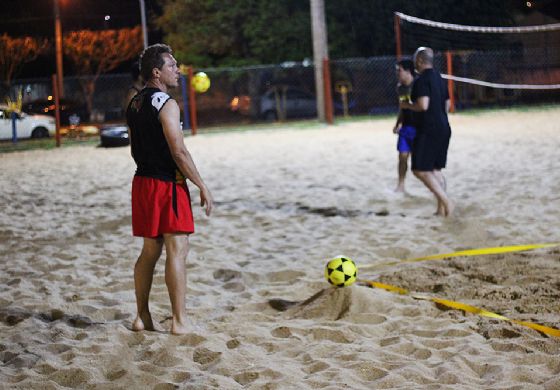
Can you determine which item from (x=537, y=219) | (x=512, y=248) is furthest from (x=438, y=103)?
(x=512, y=248)

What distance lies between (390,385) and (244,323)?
145 cm

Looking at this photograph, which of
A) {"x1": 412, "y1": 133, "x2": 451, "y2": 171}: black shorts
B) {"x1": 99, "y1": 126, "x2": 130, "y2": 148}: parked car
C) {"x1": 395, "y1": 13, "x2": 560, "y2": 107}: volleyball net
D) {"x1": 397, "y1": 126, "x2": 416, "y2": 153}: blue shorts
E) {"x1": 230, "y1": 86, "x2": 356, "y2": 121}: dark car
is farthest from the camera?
{"x1": 230, "y1": 86, "x2": 356, "y2": 121}: dark car

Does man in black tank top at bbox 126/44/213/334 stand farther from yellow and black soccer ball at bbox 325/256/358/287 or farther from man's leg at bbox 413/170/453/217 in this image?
man's leg at bbox 413/170/453/217

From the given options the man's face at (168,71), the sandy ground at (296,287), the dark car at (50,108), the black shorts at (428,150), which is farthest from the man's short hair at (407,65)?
the dark car at (50,108)

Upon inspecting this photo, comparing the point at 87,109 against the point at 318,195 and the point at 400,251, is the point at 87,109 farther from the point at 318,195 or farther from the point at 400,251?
the point at 400,251

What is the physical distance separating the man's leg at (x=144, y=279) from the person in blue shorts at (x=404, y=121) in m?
4.78

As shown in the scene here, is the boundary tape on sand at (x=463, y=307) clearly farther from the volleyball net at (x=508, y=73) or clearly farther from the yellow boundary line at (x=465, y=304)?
the volleyball net at (x=508, y=73)

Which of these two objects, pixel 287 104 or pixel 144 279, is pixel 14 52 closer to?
pixel 287 104

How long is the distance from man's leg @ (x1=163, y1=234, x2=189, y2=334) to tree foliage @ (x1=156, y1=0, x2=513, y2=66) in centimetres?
2912

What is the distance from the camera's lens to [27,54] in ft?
137

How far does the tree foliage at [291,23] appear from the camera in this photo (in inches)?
1308

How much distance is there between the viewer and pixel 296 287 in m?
6.03

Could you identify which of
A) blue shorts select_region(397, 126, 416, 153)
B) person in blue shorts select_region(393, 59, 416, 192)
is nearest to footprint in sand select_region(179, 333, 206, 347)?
person in blue shorts select_region(393, 59, 416, 192)

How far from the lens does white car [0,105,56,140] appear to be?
930 inches
